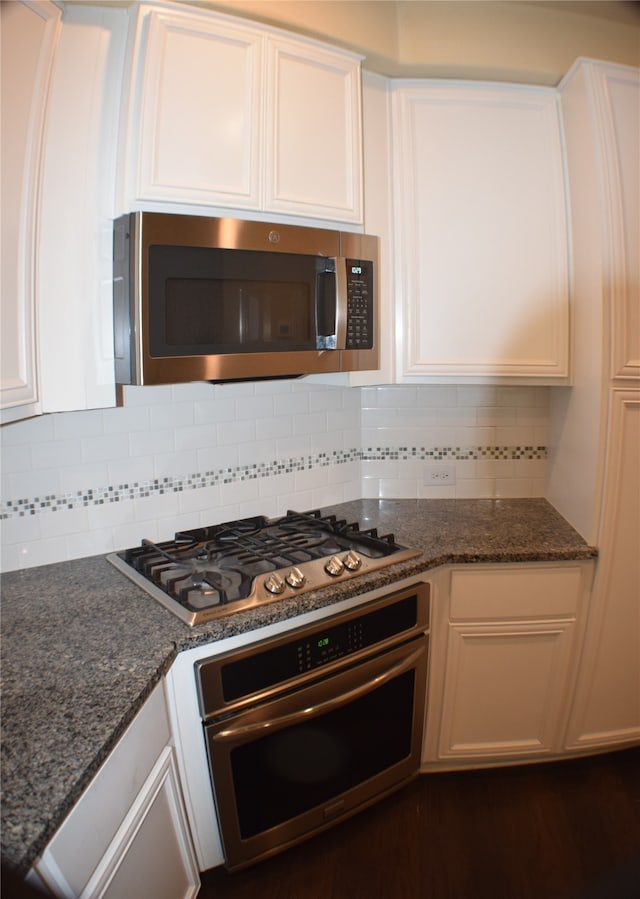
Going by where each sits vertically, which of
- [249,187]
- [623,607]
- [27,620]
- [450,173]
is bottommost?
[623,607]

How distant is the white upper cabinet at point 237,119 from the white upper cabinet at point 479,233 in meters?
0.24

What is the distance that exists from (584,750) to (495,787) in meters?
0.34

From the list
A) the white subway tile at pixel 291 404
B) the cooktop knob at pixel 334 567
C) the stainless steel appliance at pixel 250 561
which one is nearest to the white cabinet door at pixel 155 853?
the stainless steel appliance at pixel 250 561

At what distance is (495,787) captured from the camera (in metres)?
1.93

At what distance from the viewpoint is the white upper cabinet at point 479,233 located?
1.85m

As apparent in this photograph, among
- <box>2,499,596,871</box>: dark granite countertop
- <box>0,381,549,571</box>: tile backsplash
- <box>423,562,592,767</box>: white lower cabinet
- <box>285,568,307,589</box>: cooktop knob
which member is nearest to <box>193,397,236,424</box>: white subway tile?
<box>0,381,549,571</box>: tile backsplash

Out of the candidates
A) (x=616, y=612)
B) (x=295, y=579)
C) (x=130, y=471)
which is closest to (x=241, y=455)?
(x=130, y=471)

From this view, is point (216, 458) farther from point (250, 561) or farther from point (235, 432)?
point (250, 561)

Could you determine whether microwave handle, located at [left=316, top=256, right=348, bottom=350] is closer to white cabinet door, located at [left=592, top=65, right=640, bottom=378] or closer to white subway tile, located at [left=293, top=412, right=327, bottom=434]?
white subway tile, located at [left=293, top=412, right=327, bottom=434]

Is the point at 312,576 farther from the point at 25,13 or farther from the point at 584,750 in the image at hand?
the point at 25,13

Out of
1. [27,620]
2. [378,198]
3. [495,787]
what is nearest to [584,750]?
[495,787]

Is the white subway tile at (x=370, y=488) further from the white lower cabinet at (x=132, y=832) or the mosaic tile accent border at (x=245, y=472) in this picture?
the white lower cabinet at (x=132, y=832)

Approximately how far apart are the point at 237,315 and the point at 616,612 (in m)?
1.49

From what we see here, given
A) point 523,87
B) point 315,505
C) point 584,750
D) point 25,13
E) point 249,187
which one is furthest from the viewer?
point 315,505
